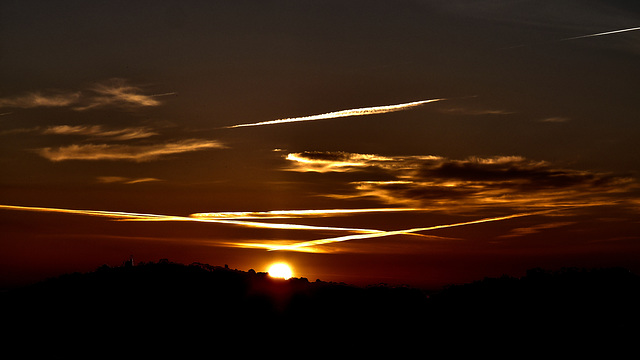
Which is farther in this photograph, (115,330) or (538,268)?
(538,268)

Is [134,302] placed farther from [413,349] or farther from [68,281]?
[413,349]

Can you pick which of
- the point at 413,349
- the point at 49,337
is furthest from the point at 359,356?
the point at 49,337

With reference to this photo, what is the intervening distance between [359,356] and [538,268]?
27.7 m

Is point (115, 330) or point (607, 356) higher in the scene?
point (115, 330)

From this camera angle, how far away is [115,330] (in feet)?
241

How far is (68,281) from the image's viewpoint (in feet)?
266

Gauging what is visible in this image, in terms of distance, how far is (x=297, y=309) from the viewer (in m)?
79.8

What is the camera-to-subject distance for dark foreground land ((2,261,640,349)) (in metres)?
74.6

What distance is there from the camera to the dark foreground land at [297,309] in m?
74.6

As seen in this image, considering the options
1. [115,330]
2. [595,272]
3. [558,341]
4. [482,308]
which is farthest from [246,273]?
[595,272]

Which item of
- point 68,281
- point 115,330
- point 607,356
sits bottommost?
point 607,356

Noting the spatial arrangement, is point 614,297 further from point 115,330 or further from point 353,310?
point 115,330

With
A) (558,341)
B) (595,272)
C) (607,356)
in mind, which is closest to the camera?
(607,356)

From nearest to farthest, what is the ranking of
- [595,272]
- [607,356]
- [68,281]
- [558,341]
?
[607,356] < [558,341] < [68,281] < [595,272]
